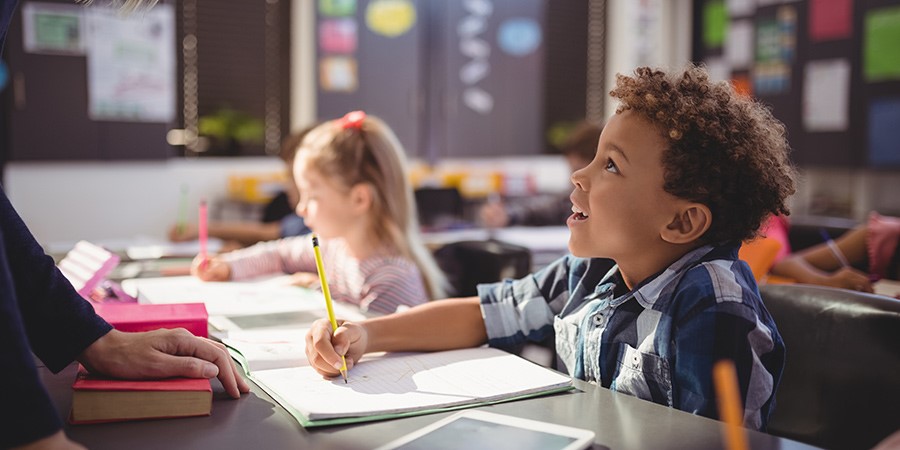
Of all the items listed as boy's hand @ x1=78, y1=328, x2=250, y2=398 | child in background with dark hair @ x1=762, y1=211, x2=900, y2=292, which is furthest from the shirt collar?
child in background with dark hair @ x1=762, y1=211, x2=900, y2=292

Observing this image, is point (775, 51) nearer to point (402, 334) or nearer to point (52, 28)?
point (52, 28)

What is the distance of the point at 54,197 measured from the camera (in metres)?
4.31

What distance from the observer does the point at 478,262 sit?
7.34ft

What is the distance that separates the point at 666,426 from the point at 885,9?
4.57m

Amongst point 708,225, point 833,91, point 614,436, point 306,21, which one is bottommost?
point 614,436

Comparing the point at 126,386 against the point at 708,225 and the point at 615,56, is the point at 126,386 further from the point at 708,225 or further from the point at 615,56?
the point at 615,56

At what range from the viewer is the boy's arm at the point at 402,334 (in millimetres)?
1133

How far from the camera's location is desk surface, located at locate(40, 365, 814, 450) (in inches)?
33.8

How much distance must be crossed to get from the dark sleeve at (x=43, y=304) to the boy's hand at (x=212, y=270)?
1.05 m

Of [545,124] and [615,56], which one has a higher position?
[615,56]

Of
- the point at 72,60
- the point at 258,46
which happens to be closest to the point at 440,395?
the point at 72,60

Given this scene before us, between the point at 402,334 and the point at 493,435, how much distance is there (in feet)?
1.40

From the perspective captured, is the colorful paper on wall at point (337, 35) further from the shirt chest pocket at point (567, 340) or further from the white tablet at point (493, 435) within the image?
the white tablet at point (493, 435)

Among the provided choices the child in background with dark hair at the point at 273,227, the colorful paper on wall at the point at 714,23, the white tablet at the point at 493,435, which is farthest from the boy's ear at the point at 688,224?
the colorful paper on wall at the point at 714,23
